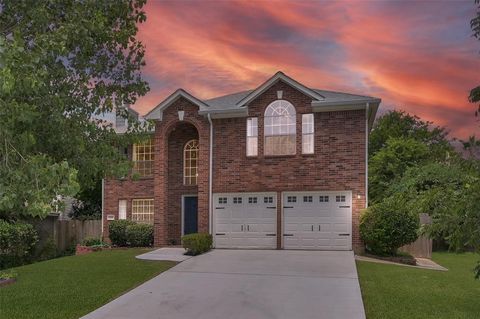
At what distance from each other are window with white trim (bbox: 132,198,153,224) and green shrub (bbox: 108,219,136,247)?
0.65m

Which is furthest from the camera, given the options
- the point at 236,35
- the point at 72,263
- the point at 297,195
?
the point at 297,195

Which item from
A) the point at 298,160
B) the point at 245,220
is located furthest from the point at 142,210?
the point at 298,160

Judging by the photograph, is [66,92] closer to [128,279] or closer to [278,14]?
[128,279]

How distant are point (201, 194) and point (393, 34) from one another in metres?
10.1

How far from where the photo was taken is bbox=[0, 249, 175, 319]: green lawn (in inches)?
398

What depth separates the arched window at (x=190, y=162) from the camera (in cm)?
2188

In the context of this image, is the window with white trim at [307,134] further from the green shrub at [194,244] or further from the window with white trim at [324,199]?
the green shrub at [194,244]

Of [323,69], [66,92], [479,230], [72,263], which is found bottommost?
[72,263]

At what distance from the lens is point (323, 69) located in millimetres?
16828

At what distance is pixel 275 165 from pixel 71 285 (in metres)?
9.55

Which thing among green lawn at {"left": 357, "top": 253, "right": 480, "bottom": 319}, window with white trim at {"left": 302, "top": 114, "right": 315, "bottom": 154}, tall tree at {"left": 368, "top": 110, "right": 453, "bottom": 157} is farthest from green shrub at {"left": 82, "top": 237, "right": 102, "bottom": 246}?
tall tree at {"left": 368, "top": 110, "right": 453, "bottom": 157}

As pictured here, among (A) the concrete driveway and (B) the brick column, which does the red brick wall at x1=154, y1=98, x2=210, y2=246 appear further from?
(A) the concrete driveway

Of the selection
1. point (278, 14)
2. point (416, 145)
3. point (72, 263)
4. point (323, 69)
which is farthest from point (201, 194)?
point (416, 145)

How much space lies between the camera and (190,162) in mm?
21969
